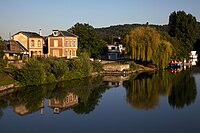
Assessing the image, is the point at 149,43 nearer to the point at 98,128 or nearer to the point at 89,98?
the point at 89,98

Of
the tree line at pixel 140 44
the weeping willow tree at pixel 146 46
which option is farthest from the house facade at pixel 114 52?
the weeping willow tree at pixel 146 46

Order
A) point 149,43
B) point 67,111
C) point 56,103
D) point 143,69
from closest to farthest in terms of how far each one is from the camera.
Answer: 1. point 67,111
2. point 56,103
3. point 149,43
4. point 143,69

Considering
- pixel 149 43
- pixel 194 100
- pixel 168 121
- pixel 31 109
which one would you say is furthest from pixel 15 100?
pixel 149 43

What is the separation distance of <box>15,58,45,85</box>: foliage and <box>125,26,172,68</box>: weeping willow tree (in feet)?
58.0

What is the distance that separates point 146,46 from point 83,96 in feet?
65.8

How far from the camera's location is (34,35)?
38531 mm

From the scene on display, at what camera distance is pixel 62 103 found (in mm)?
20453

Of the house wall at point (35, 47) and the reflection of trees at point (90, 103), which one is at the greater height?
the house wall at point (35, 47)

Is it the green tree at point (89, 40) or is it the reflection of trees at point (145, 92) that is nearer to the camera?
the reflection of trees at point (145, 92)

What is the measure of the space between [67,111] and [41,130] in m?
4.10

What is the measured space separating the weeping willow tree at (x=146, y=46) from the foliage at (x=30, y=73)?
696 inches

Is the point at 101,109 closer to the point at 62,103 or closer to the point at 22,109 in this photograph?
the point at 62,103

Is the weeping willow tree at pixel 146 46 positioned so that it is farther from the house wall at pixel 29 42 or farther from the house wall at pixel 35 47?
the house wall at pixel 29 42

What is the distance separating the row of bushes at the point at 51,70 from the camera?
26.0 meters
